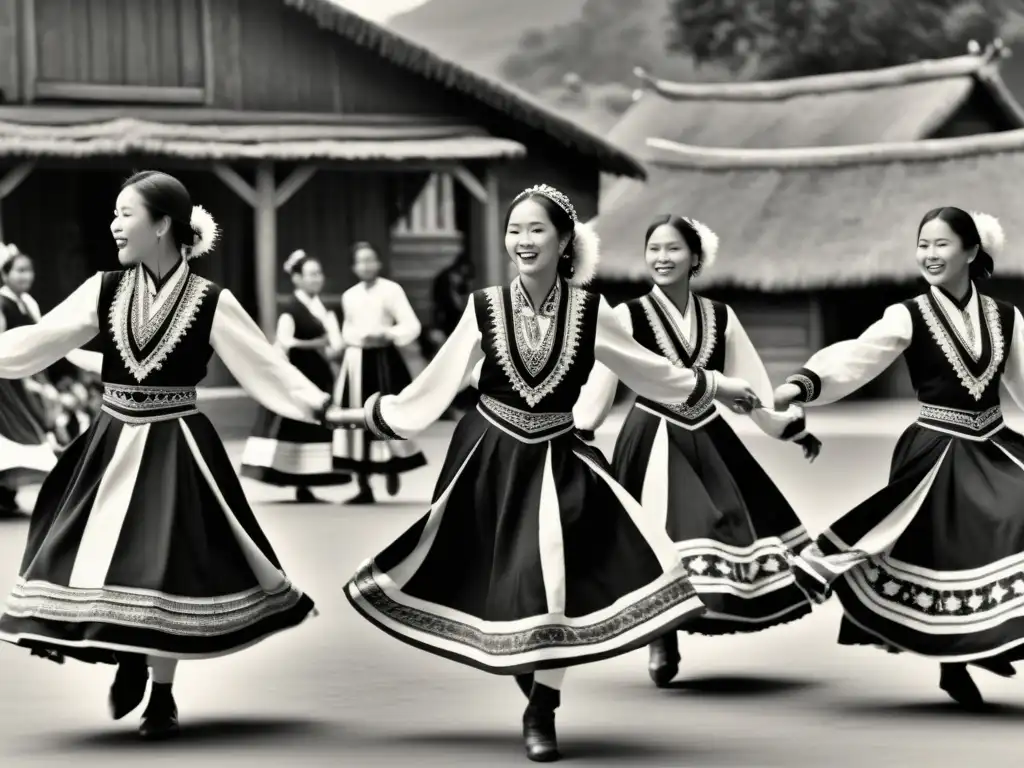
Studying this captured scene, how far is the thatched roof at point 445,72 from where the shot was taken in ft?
69.1

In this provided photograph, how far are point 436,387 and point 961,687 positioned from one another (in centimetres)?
190

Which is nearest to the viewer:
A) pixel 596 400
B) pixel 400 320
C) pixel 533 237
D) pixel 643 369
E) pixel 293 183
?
pixel 533 237

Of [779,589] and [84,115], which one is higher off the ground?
[84,115]

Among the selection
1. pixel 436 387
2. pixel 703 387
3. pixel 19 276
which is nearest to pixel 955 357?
pixel 703 387

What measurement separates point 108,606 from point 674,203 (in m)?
24.0

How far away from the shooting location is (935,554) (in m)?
6.69

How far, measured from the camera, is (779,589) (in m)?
7.14

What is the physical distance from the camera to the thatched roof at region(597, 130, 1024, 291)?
26.4 metres

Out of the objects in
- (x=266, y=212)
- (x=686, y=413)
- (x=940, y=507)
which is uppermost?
(x=266, y=212)

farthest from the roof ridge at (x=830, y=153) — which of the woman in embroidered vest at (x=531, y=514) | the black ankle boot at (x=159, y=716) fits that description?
the black ankle boot at (x=159, y=716)

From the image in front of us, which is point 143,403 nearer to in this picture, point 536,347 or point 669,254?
point 536,347

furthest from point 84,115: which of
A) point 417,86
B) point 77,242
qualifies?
point 417,86

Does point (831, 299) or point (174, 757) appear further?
point (831, 299)

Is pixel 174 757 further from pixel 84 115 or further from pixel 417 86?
pixel 417 86
